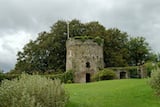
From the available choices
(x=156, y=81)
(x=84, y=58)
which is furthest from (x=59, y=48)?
(x=156, y=81)

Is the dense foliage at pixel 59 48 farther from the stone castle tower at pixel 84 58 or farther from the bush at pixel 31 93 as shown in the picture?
the bush at pixel 31 93

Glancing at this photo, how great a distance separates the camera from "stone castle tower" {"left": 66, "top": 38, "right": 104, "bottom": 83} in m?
59.6

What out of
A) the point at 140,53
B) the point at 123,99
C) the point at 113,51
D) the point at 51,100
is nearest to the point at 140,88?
the point at 123,99

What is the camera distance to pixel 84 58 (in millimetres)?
60031

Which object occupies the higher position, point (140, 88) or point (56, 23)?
point (56, 23)

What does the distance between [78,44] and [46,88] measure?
44.1 metres

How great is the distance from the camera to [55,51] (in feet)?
225

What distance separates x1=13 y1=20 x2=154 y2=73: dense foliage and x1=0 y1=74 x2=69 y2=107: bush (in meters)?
49.8

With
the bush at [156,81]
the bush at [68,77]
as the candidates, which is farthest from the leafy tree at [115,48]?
the bush at [156,81]

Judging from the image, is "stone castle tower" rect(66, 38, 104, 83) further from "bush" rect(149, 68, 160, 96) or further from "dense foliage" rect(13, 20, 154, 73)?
"bush" rect(149, 68, 160, 96)

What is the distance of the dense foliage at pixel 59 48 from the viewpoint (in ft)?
223

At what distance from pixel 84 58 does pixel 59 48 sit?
31.1 feet

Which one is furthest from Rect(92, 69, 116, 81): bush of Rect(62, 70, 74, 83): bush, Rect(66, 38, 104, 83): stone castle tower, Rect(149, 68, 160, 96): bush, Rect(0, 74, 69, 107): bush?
Rect(0, 74, 69, 107): bush

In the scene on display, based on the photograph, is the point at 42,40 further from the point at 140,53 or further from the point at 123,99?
the point at 123,99
